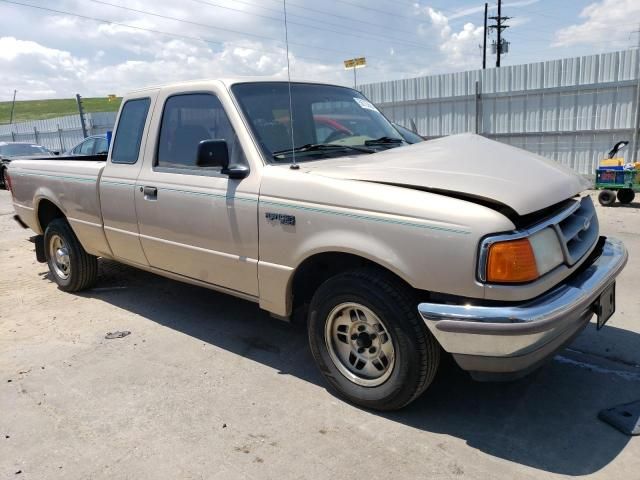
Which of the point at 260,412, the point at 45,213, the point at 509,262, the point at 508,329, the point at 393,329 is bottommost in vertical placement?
the point at 260,412

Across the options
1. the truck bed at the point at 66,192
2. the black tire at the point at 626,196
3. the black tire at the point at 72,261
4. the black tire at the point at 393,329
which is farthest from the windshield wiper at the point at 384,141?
the black tire at the point at 626,196

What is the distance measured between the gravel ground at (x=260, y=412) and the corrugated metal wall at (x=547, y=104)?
8292 millimetres

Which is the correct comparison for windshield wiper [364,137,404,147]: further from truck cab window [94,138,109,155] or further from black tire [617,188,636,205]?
truck cab window [94,138,109,155]

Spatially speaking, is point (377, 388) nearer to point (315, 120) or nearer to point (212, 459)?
point (212, 459)

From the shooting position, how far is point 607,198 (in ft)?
31.7

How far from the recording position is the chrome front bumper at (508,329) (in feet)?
8.26

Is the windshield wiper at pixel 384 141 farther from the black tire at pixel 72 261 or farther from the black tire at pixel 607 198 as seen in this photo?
the black tire at pixel 607 198

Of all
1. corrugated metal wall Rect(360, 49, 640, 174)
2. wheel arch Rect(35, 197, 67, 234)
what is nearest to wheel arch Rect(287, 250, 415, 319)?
wheel arch Rect(35, 197, 67, 234)

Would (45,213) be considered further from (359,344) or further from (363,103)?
(359,344)

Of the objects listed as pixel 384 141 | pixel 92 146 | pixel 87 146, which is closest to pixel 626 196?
pixel 384 141

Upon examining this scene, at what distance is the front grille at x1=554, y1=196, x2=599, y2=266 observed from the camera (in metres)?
2.87

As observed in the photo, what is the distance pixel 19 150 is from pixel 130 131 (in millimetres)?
15382

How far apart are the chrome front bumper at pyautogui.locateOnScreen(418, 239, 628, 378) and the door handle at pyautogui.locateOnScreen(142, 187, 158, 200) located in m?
2.41

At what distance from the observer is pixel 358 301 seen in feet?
9.88
